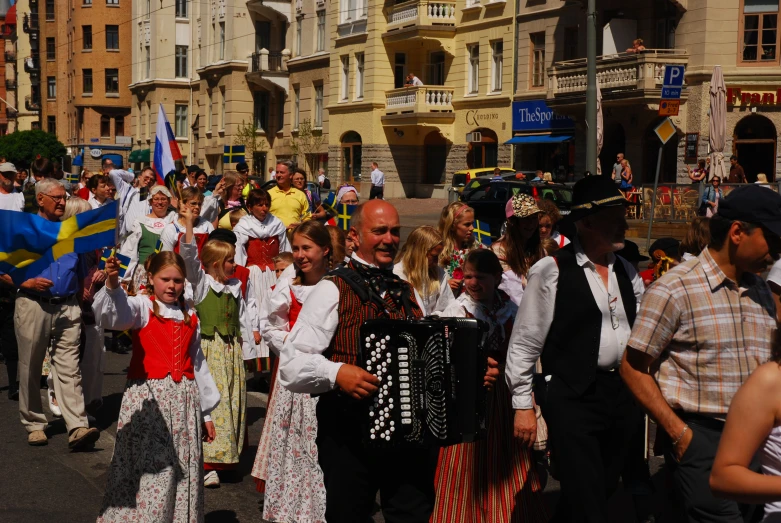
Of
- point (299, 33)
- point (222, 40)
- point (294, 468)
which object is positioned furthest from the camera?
point (222, 40)

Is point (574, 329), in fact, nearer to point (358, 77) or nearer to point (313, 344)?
point (313, 344)

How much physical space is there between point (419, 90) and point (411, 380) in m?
37.2

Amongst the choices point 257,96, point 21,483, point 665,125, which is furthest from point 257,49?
point 21,483

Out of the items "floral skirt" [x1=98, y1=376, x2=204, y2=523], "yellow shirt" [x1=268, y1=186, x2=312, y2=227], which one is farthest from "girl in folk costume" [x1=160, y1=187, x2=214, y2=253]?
"floral skirt" [x1=98, y1=376, x2=204, y2=523]

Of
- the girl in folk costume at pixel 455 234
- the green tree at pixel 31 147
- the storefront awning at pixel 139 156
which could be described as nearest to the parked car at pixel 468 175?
the girl in folk costume at pixel 455 234

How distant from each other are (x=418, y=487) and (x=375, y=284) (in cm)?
85

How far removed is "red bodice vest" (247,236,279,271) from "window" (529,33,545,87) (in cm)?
2699

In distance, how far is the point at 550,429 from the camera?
5.12 meters

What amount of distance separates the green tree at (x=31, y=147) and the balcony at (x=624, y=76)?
1922 inches

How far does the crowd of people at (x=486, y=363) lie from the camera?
4.43m

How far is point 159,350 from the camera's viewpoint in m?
5.90

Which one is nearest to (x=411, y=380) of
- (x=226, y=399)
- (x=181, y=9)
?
(x=226, y=399)

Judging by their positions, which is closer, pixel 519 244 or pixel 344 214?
pixel 519 244

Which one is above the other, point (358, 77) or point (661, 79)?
point (358, 77)
